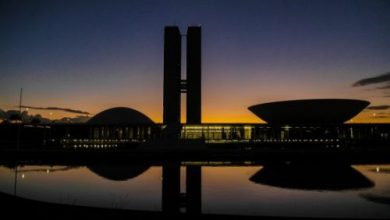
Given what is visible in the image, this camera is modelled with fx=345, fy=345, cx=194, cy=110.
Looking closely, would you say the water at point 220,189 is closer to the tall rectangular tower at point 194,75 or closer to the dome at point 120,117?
the tall rectangular tower at point 194,75

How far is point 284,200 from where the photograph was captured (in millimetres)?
11312

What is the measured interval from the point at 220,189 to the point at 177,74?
61074 mm

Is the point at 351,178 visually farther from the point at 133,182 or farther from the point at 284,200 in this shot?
the point at 133,182

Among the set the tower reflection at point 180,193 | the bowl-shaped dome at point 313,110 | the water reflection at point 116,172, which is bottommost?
the tower reflection at point 180,193

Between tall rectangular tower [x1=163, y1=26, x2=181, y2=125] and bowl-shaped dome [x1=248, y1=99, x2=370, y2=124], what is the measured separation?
19.3 meters

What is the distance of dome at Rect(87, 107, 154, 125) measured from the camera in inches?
2841

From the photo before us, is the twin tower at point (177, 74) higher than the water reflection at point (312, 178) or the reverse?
higher

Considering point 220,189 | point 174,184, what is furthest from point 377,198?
point 174,184

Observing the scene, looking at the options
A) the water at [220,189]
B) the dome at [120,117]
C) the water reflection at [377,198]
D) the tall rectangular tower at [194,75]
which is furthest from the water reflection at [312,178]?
the dome at [120,117]

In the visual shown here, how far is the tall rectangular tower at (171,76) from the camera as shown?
238 ft

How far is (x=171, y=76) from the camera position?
72625mm

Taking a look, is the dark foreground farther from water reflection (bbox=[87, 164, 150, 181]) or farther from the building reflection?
water reflection (bbox=[87, 164, 150, 181])

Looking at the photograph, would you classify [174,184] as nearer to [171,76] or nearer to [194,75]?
[194,75]

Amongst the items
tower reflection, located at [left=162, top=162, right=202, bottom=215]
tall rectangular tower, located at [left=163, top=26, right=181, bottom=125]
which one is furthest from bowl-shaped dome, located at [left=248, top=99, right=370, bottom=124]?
tower reflection, located at [left=162, top=162, right=202, bottom=215]
